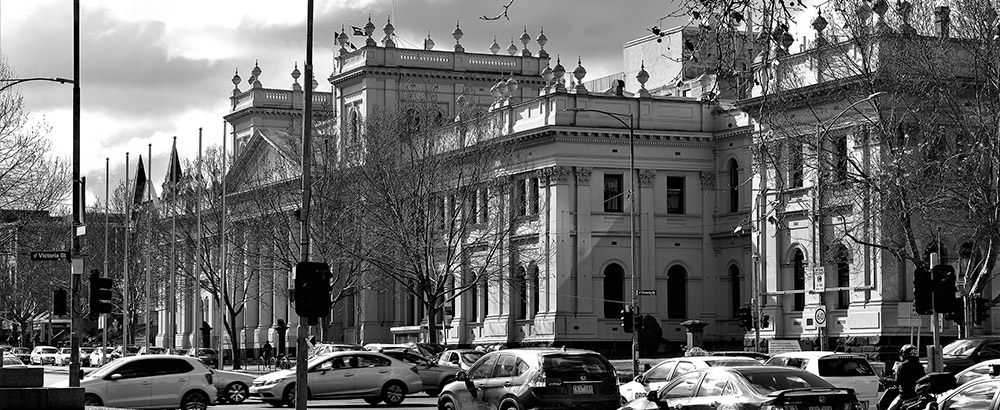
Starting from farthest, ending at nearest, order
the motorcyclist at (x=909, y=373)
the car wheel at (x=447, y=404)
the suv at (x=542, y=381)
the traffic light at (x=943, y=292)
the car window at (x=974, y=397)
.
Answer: the car wheel at (x=447, y=404) → the suv at (x=542, y=381) → the motorcyclist at (x=909, y=373) → the traffic light at (x=943, y=292) → the car window at (x=974, y=397)

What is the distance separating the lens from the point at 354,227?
6275 cm

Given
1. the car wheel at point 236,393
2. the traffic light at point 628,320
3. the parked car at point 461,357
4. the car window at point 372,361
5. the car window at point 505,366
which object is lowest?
the car wheel at point 236,393

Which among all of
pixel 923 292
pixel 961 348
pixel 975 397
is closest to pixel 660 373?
pixel 923 292

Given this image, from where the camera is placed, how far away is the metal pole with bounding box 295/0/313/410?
2320 centimetres

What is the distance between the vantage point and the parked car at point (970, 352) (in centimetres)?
4234

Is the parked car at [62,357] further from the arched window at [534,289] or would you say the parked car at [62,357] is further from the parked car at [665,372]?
the parked car at [665,372]

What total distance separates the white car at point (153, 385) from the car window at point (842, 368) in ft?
43.5

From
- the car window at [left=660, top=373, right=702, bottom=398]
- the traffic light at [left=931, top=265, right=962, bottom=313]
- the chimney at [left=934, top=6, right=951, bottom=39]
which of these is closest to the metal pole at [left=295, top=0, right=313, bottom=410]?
the car window at [left=660, top=373, right=702, bottom=398]

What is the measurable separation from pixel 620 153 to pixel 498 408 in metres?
44.3

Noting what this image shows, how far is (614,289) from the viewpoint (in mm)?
71375

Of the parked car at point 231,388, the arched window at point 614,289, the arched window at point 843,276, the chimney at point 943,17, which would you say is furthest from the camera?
the arched window at point 614,289

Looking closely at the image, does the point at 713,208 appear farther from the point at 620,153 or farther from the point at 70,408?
the point at 70,408

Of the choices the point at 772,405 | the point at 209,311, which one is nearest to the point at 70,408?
the point at 772,405

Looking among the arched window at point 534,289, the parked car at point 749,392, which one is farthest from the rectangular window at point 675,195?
the parked car at point 749,392
